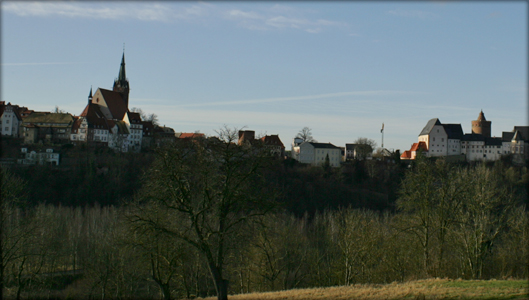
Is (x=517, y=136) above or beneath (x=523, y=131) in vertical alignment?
beneath

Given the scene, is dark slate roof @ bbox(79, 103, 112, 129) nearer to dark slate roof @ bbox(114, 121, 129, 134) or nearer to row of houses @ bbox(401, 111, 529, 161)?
dark slate roof @ bbox(114, 121, 129, 134)

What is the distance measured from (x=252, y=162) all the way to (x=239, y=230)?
3061 mm

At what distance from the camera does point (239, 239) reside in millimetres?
22750

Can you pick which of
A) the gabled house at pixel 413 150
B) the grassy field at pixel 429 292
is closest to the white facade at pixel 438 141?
the gabled house at pixel 413 150

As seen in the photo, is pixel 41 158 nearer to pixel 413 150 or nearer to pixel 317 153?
pixel 317 153

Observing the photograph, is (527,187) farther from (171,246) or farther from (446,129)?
(171,246)

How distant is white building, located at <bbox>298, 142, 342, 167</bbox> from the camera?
11006 centimetres

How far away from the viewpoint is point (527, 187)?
91438mm

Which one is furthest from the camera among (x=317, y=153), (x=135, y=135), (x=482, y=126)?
(x=482, y=126)

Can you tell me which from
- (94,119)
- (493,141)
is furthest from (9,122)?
(493,141)

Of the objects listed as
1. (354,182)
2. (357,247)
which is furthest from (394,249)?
(354,182)

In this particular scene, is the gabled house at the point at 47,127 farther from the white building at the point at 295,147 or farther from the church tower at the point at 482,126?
the church tower at the point at 482,126

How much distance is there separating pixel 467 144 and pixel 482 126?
14187 mm

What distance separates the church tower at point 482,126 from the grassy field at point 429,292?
114328 mm
